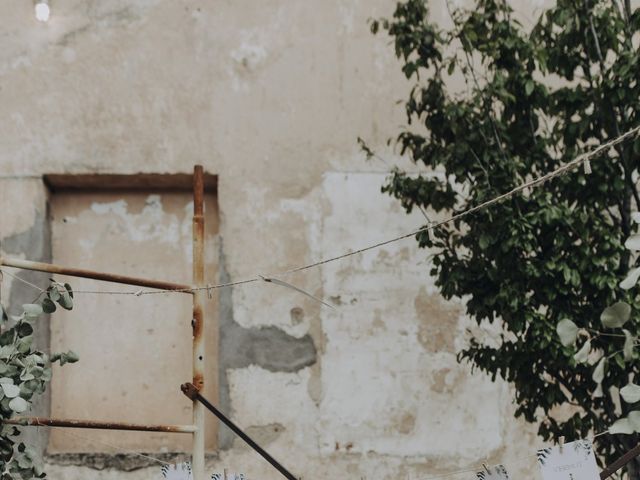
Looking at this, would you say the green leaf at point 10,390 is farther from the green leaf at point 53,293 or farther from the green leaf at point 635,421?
the green leaf at point 635,421

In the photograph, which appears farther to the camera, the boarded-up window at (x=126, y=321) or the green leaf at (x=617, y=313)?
the boarded-up window at (x=126, y=321)

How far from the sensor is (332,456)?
16.9 feet

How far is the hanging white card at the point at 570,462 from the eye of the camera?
10.5 ft

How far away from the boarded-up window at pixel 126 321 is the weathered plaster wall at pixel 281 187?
0.16m

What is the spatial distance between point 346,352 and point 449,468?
852 millimetres

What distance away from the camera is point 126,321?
5312mm

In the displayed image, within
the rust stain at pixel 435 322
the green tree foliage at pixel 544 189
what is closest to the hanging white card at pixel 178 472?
the green tree foliage at pixel 544 189

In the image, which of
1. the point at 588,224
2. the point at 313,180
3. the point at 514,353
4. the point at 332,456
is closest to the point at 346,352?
the point at 332,456

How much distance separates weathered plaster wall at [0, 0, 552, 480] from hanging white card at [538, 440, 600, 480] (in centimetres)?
200

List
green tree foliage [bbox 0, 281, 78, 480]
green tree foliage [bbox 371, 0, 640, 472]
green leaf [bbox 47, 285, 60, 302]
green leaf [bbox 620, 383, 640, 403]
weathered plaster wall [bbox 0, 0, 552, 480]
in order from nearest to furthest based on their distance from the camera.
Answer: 1. green leaf [bbox 620, 383, 640, 403]
2. green tree foliage [bbox 0, 281, 78, 480]
3. green leaf [bbox 47, 285, 60, 302]
4. green tree foliage [bbox 371, 0, 640, 472]
5. weathered plaster wall [bbox 0, 0, 552, 480]

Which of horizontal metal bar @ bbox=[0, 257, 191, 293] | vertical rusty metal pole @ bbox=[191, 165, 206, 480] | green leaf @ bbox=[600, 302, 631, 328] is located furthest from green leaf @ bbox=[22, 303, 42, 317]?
green leaf @ bbox=[600, 302, 631, 328]

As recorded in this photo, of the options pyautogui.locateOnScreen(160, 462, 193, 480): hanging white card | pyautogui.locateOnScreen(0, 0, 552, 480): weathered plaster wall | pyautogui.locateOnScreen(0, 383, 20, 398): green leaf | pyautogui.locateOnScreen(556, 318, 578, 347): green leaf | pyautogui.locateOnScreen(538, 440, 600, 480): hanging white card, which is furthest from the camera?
pyautogui.locateOnScreen(0, 0, 552, 480): weathered plaster wall

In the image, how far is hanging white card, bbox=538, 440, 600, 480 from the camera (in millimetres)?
3203

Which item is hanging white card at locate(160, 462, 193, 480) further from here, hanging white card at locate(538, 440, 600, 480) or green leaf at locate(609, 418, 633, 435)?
green leaf at locate(609, 418, 633, 435)
